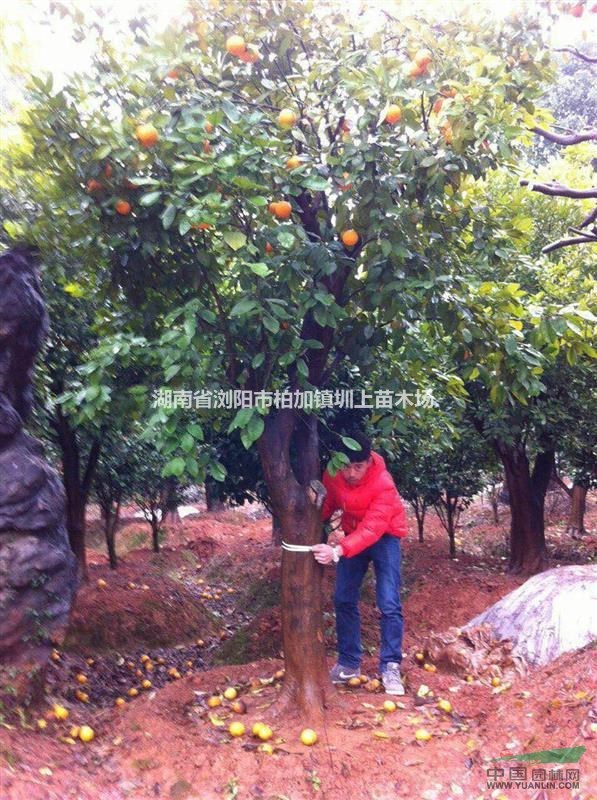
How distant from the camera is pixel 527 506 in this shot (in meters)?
10.0

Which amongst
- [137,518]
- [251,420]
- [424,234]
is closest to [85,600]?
[251,420]

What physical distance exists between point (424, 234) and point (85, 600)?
5.45 meters

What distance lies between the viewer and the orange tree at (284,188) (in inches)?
144

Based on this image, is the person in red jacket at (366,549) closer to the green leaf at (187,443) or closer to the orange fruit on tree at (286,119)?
the green leaf at (187,443)

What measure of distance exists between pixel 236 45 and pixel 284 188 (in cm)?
86

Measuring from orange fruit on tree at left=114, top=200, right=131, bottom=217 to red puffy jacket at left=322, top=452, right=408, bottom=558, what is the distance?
194cm

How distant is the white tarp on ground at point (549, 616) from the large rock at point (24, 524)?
320 cm

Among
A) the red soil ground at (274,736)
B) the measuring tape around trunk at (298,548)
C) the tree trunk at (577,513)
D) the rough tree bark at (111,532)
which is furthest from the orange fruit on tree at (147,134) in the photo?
the tree trunk at (577,513)

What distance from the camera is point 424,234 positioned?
4.34 metres

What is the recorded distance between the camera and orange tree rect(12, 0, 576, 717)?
365cm

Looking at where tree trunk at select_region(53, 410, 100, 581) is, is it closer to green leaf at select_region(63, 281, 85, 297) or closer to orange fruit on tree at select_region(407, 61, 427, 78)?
green leaf at select_region(63, 281, 85, 297)

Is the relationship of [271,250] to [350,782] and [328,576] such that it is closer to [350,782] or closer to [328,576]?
[350,782]

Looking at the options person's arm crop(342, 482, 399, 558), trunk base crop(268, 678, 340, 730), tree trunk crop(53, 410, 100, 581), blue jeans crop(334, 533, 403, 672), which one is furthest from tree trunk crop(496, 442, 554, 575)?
trunk base crop(268, 678, 340, 730)

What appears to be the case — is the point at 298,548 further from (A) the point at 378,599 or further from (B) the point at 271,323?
(B) the point at 271,323
